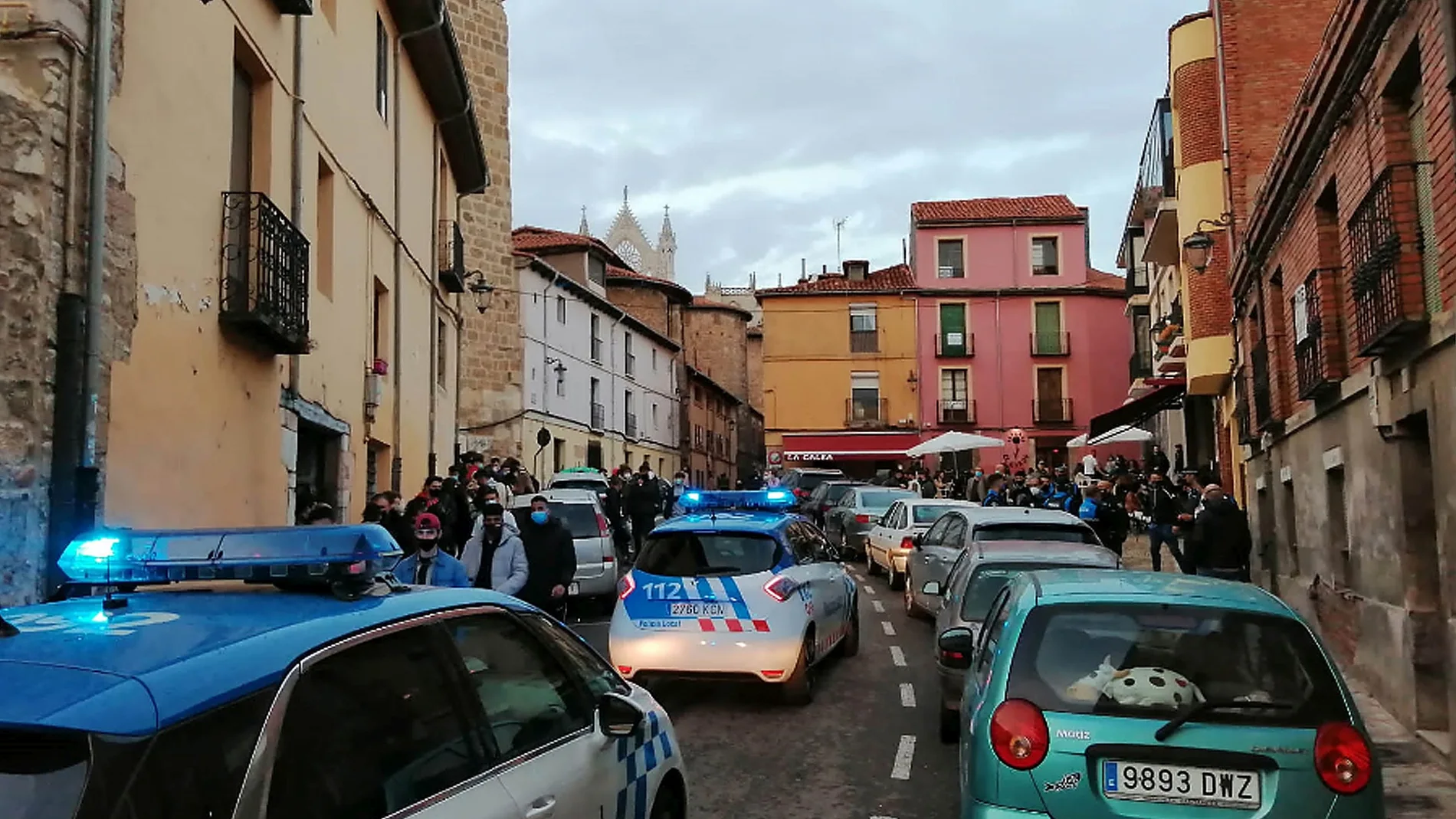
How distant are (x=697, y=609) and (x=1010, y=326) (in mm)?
42678

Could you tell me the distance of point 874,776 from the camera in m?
7.46

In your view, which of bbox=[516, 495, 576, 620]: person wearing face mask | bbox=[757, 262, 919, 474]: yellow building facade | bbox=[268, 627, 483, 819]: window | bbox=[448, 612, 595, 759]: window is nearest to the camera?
bbox=[268, 627, 483, 819]: window

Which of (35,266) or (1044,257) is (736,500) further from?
(1044,257)

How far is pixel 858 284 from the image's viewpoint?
5075 centimetres

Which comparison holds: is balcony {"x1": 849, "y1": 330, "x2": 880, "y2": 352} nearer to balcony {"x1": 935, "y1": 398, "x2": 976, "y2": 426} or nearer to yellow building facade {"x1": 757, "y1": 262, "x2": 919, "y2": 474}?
yellow building facade {"x1": 757, "y1": 262, "x2": 919, "y2": 474}

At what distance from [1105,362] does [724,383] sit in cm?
2180

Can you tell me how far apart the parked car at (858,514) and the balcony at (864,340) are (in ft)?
82.2

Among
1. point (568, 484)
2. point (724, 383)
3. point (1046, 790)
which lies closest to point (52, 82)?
point (1046, 790)

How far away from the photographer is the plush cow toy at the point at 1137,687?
15.3ft

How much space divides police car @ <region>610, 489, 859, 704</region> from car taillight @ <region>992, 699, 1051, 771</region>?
4654mm

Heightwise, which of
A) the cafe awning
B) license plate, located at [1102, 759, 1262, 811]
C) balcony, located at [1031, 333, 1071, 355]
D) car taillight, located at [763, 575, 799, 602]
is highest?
balcony, located at [1031, 333, 1071, 355]

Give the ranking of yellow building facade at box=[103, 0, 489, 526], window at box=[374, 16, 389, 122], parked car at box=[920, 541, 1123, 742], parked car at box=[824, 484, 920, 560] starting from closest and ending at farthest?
1. parked car at box=[920, 541, 1123, 742]
2. yellow building facade at box=[103, 0, 489, 526]
3. window at box=[374, 16, 389, 122]
4. parked car at box=[824, 484, 920, 560]

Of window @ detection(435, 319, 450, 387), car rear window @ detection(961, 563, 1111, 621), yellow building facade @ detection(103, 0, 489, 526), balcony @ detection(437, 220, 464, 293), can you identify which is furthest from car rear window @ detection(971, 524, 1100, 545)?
balcony @ detection(437, 220, 464, 293)

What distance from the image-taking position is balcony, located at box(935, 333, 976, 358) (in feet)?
163
